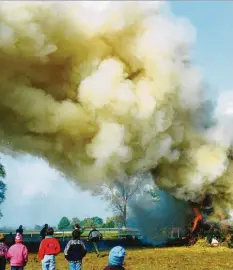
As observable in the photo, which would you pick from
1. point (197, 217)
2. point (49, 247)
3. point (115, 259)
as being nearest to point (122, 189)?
point (197, 217)

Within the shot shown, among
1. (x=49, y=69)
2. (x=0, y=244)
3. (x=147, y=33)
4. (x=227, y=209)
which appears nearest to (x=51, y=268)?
(x=0, y=244)

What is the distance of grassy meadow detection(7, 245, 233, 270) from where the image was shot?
20938 millimetres

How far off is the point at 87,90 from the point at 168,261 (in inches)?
337

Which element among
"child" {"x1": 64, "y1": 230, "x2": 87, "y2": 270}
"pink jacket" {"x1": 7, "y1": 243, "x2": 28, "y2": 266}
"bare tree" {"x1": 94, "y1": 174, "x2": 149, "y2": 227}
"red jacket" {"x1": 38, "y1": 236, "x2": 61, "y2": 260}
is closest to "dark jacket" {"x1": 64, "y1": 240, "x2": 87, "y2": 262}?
"child" {"x1": 64, "y1": 230, "x2": 87, "y2": 270}

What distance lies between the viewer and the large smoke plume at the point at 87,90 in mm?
21000

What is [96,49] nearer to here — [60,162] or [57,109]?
[57,109]

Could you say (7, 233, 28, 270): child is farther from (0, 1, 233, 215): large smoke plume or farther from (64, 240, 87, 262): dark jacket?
(0, 1, 233, 215): large smoke plume

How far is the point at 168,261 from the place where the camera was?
2320cm

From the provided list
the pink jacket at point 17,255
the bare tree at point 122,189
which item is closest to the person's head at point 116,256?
the pink jacket at point 17,255

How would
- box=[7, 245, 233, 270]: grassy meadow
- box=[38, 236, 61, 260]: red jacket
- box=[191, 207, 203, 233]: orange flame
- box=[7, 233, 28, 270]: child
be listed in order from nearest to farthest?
box=[7, 233, 28, 270]: child
box=[38, 236, 61, 260]: red jacket
box=[7, 245, 233, 270]: grassy meadow
box=[191, 207, 203, 233]: orange flame

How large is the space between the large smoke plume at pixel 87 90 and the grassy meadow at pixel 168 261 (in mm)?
4035

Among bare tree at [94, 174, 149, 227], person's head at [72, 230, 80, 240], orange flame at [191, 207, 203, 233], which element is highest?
bare tree at [94, 174, 149, 227]

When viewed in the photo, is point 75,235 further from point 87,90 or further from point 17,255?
point 87,90

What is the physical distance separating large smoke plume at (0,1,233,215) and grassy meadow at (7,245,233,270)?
4.03 meters
